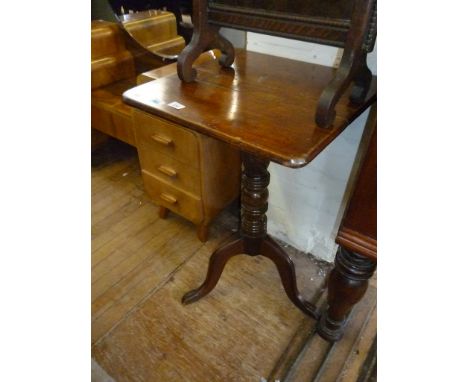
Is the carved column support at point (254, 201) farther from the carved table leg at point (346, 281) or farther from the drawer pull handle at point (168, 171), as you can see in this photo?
the drawer pull handle at point (168, 171)

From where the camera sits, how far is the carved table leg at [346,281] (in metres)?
0.80

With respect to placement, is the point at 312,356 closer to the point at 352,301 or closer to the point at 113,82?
the point at 352,301

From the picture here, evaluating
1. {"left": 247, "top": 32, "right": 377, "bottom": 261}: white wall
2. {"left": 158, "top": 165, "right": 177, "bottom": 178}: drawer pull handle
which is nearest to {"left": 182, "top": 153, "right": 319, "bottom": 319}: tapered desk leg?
{"left": 247, "top": 32, "right": 377, "bottom": 261}: white wall

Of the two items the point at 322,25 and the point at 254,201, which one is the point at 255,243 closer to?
the point at 254,201

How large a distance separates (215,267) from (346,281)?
0.48 meters

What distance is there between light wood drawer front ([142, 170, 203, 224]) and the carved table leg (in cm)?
65

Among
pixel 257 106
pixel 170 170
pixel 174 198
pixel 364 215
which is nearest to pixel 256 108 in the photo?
pixel 257 106

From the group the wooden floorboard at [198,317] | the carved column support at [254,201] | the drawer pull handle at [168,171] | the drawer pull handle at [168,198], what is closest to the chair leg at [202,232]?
the wooden floorboard at [198,317]

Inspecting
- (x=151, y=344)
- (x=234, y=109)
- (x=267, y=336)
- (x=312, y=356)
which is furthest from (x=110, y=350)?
(x=234, y=109)

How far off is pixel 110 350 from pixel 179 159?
709 millimetres

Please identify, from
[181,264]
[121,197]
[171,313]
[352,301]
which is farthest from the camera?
[121,197]

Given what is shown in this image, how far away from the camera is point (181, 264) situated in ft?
4.69

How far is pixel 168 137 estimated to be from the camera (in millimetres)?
1224

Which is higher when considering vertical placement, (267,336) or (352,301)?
(352,301)
